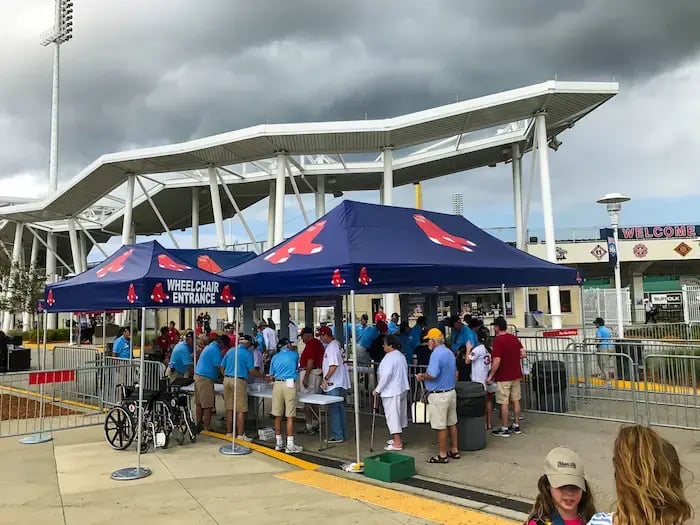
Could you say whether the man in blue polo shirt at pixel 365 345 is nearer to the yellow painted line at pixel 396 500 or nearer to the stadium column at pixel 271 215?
the yellow painted line at pixel 396 500

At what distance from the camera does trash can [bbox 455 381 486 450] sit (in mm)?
8312

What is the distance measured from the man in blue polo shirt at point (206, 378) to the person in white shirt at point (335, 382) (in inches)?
82.0

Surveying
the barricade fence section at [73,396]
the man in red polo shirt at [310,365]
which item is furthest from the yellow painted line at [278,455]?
the barricade fence section at [73,396]

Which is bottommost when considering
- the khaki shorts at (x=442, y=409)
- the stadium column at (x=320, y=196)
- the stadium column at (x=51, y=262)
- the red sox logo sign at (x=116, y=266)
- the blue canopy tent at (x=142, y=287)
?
the khaki shorts at (x=442, y=409)

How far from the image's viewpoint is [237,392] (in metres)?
9.48

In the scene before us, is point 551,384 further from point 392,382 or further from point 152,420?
point 152,420

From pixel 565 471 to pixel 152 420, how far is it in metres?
7.85

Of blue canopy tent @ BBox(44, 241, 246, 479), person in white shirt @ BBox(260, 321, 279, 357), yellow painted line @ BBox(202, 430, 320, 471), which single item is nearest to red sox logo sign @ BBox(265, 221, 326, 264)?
blue canopy tent @ BBox(44, 241, 246, 479)

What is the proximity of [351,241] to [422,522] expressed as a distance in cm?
413

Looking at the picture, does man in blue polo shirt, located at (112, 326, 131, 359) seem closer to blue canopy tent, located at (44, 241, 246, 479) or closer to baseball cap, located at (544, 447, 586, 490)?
blue canopy tent, located at (44, 241, 246, 479)

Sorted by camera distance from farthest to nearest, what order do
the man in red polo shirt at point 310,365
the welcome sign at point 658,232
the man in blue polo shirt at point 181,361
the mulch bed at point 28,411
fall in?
the welcome sign at point 658,232 < the mulch bed at point 28,411 < the man in blue polo shirt at point 181,361 < the man in red polo shirt at point 310,365

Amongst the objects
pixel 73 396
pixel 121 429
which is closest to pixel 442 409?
pixel 121 429

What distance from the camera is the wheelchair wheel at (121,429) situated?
9047 millimetres

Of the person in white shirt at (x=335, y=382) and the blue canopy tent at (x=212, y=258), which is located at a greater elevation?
the blue canopy tent at (x=212, y=258)
